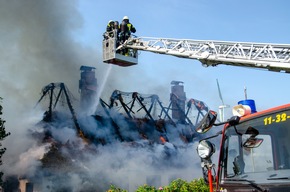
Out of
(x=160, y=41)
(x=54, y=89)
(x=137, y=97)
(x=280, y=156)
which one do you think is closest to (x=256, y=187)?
(x=280, y=156)

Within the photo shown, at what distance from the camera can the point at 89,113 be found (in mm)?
35438

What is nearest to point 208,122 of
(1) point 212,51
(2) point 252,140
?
(2) point 252,140

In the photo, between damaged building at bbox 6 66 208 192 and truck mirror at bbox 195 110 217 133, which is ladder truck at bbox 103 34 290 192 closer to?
truck mirror at bbox 195 110 217 133

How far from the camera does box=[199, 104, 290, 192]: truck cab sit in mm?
3547

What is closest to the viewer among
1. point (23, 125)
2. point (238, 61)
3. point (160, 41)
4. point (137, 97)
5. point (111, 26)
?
point (238, 61)

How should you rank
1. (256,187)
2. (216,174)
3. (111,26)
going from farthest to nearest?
(111,26) → (216,174) → (256,187)

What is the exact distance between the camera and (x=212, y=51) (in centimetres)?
1084

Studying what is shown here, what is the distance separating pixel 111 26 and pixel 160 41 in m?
2.90

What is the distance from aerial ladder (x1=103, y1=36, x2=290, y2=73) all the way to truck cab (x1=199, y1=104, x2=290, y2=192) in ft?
17.2

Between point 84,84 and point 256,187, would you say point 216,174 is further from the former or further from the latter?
point 84,84

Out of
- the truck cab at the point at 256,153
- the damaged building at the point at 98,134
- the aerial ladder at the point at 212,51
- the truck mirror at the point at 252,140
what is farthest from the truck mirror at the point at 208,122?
the damaged building at the point at 98,134

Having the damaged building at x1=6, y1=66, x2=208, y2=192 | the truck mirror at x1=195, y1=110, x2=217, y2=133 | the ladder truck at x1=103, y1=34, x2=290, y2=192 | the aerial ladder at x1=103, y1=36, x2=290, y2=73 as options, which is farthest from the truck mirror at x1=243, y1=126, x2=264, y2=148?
the damaged building at x1=6, y1=66, x2=208, y2=192

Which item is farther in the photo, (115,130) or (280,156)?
(115,130)

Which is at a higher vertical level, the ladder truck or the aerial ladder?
the aerial ladder
